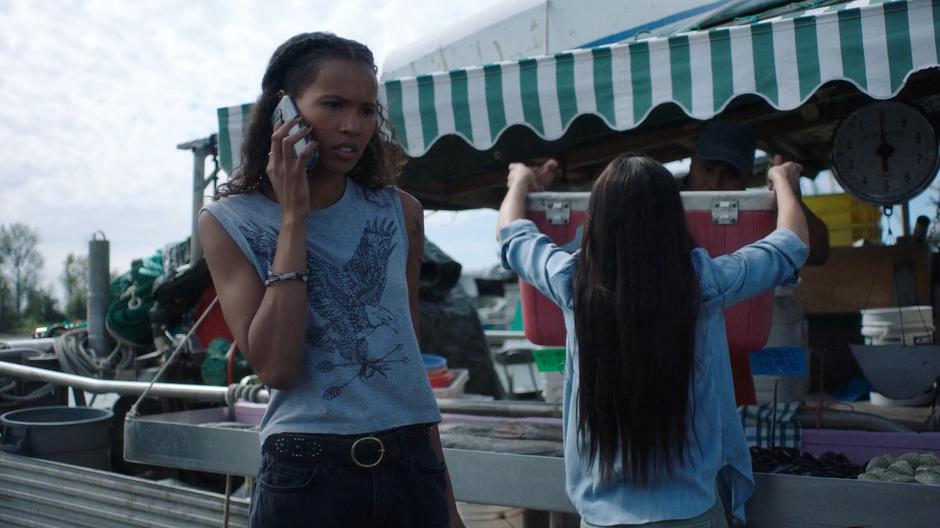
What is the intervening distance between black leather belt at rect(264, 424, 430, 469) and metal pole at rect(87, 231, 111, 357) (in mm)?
4683

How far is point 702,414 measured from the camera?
1932 mm

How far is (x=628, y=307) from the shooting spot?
1.86 m

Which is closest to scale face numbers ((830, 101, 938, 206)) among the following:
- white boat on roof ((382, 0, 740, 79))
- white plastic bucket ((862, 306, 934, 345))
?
white plastic bucket ((862, 306, 934, 345))

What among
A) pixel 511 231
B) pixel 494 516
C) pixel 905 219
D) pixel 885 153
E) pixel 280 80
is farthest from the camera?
pixel 905 219

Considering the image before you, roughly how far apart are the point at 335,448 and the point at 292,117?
0.64 meters

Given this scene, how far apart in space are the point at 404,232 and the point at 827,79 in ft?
6.54

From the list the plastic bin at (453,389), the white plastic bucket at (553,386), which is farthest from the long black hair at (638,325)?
the white plastic bucket at (553,386)

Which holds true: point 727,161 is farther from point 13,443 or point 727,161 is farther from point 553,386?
point 13,443

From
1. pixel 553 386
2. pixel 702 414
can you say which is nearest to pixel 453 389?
pixel 553 386

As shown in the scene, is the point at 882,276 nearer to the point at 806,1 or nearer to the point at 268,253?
the point at 806,1

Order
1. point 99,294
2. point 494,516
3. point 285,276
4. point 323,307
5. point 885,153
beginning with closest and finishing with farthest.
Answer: point 285,276
point 323,307
point 494,516
point 885,153
point 99,294

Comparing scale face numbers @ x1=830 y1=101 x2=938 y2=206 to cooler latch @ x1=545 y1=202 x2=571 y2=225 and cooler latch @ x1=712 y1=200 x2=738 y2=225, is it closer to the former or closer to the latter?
cooler latch @ x1=712 y1=200 x2=738 y2=225

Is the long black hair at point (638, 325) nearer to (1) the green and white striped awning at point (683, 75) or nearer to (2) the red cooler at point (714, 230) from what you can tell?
(2) the red cooler at point (714, 230)

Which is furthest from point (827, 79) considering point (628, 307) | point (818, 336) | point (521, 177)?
point (818, 336)
